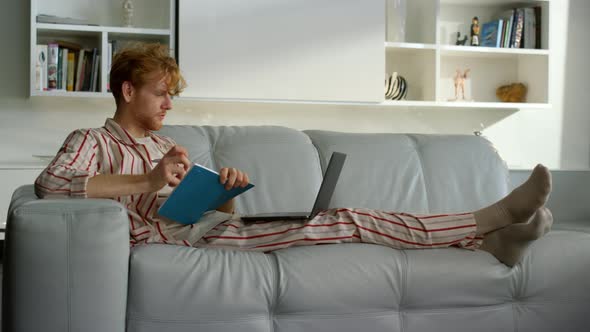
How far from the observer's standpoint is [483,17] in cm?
446

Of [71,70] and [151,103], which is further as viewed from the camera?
[71,70]

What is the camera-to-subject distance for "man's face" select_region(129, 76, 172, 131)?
2230 mm

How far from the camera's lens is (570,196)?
344 cm

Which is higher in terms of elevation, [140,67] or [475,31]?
[475,31]

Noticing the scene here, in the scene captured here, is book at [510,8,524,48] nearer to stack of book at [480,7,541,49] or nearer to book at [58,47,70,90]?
stack of book at [480,7,541,49]

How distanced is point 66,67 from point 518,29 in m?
2.55

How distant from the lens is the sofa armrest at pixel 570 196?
3361 millimetres

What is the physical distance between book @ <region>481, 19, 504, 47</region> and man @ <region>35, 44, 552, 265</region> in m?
2.39

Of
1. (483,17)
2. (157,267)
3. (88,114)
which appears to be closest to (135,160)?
(157,267)

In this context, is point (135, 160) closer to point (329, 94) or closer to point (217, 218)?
point (217, 218)

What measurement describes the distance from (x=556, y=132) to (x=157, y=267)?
3.50m

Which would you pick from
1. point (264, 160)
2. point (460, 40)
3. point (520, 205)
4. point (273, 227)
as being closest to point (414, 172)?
point (264, 160)

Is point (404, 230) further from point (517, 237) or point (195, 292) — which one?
point (195, 292)

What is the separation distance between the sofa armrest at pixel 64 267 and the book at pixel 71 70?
2109mm
